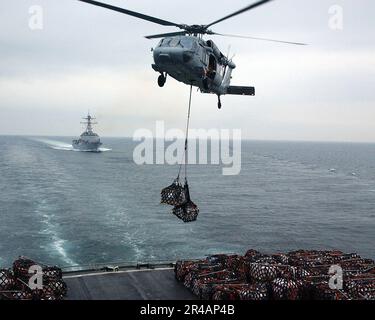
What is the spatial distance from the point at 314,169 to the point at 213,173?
145ft

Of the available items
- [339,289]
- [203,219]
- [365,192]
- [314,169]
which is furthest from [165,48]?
[314,169]

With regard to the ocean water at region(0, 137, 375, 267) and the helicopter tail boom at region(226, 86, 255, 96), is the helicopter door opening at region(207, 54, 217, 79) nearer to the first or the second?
the helicopter tail boom at region(226, 86, 255, 96)

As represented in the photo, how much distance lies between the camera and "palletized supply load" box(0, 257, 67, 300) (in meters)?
27.5

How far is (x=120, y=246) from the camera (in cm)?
5562

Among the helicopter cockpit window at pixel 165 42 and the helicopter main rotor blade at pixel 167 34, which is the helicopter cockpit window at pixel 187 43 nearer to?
the helicopter cockpit window at pixel 165 42

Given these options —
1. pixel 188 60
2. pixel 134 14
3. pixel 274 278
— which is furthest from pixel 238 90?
pixel 274 278

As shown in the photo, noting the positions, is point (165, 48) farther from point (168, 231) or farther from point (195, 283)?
point (168, 231)

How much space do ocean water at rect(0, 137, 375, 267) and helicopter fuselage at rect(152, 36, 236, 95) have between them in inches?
1326

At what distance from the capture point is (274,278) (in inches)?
1231

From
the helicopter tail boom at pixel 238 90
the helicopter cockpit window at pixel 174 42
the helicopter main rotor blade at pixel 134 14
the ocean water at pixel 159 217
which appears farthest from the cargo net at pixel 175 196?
the ocean water at pixel 159 217

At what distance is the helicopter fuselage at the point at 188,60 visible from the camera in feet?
62.3

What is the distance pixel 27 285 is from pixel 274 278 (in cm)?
1764

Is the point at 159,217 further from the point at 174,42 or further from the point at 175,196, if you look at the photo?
the point at 174,42

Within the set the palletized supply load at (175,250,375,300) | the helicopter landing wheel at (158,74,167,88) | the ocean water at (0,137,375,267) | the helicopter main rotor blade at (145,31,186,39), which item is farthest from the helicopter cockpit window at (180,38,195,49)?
the ocean water at (0,137,375,267)
